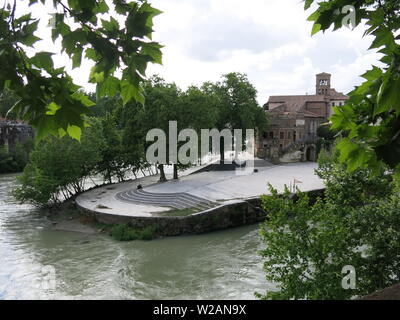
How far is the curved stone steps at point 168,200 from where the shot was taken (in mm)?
21594

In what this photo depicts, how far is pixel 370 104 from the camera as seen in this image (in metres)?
2.50

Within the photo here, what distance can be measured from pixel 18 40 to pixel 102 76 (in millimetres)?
527

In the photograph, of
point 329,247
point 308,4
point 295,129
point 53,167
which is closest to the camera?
point 308,4

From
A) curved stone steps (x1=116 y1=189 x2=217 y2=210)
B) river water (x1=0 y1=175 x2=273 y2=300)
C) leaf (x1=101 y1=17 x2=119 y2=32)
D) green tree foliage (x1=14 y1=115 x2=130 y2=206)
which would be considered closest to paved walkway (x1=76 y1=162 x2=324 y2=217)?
curved stone steps (x1=116 y1=189 x2=217 y2=210)

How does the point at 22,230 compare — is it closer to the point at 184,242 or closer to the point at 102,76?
the point at 184,242

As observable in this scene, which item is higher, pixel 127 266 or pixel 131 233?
pixel 131 233

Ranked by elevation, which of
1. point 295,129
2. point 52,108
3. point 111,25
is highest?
point 295,129

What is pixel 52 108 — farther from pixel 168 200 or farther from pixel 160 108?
pixel 160 108

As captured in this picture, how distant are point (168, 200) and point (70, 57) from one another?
813 inches

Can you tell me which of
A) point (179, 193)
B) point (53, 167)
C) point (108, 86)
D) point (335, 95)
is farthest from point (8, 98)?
point (335, 95)

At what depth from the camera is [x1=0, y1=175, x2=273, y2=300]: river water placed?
13.0 m

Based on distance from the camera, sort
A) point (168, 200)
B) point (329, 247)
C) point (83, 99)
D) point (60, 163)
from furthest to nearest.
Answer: point (60, 163) → point (168, 200) → point (329, 247) → point (83, 99)
